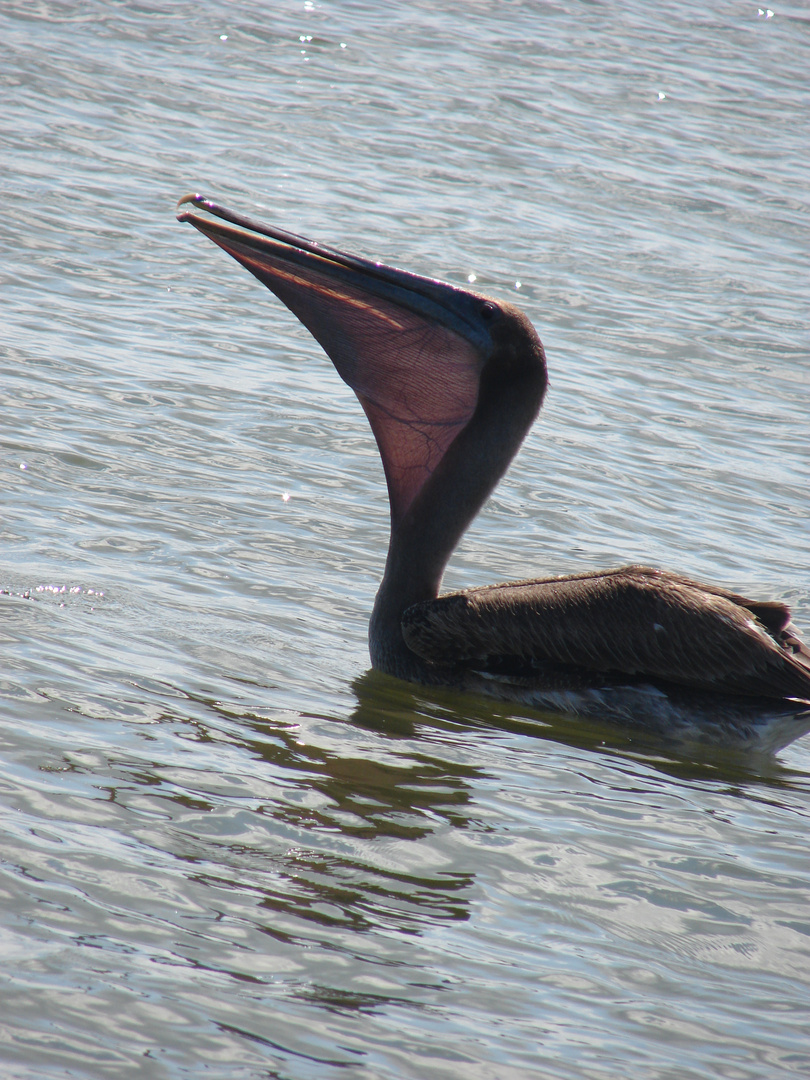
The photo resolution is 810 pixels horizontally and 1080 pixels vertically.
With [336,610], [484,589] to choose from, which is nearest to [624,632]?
[484,589]

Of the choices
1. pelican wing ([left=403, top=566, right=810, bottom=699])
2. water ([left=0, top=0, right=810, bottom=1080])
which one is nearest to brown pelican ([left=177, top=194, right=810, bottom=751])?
pelican wing ([left=403, top=566, right=810, bottom=699])

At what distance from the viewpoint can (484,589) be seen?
504 cm

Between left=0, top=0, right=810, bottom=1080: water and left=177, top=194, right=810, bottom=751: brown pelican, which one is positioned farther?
left=177, top=194, right=810, bottom=751: brown pelican

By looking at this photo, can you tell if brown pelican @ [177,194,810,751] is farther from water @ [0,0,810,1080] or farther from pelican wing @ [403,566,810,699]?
water @ [0,0,810,1080]

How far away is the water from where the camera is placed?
8.99ft

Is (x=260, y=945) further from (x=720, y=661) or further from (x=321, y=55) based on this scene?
(x=321, y=55)

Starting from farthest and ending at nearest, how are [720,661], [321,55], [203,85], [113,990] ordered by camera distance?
[321,55], [203,85], [720,661], [113,990]

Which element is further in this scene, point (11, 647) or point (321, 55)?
point (321, 55)

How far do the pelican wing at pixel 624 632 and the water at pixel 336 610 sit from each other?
0.79ft

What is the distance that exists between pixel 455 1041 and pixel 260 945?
1.53ft

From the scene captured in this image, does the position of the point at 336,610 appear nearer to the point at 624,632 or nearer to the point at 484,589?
the point at 484,589

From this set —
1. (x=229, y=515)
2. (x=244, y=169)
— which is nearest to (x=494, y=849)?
(x=229, y=515)

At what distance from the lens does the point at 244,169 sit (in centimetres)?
1245

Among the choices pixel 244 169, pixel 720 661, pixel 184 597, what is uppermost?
pixel 244 169
